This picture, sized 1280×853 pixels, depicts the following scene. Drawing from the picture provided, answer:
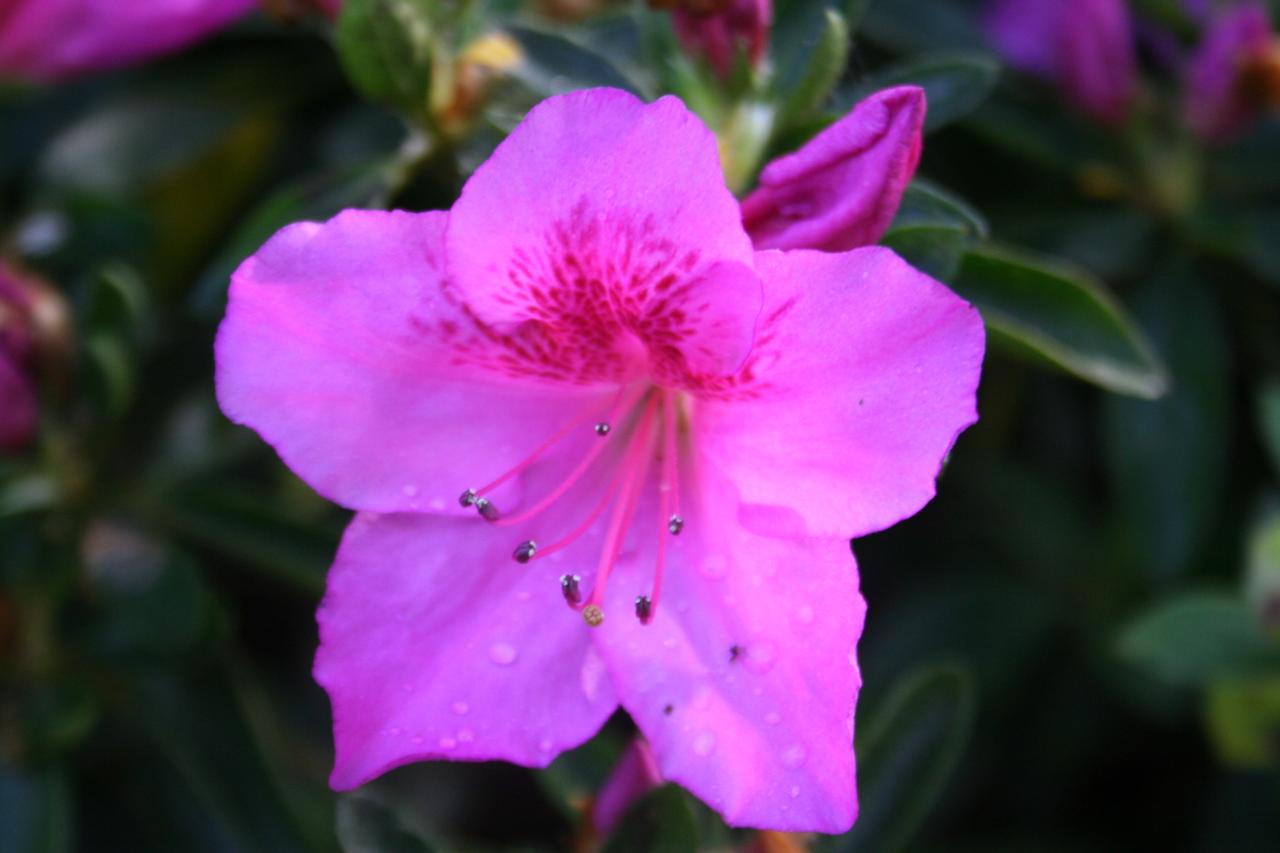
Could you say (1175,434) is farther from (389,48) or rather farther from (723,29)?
(389,48)

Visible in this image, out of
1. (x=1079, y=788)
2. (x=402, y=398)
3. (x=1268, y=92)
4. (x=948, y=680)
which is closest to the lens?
(x=402, y=398)

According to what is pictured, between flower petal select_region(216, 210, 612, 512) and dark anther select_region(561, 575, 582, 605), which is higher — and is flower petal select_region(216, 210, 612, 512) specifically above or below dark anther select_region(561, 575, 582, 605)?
above

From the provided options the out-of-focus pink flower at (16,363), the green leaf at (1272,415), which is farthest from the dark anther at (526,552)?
the green leaf at (1272,415)

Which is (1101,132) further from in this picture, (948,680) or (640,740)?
(640,740)

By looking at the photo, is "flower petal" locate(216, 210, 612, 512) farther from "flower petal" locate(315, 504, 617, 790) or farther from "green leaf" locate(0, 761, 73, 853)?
"green leaf" locate(0, 761, 73, 853)

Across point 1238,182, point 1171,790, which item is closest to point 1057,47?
point 1238,182

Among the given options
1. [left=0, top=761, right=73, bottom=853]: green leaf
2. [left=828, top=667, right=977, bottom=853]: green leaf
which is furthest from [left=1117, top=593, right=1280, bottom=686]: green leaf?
[left=0, top=761, right=73, bottom=853]: green leaf

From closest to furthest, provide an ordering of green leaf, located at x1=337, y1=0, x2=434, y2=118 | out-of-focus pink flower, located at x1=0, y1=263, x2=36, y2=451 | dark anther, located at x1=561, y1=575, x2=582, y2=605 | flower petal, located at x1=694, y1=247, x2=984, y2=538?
1. flower petal, located at x1=694, y1=247, x2=984, y2=538
2. dark anther, located at x1=561, y1=575, x2=582, y2=605
3. green leaf, located at x1=337, y1=0, x2=434, y2=118
4. out-of-focus pink flower, located at x1=0, y1=263, x2=36, y2=451
